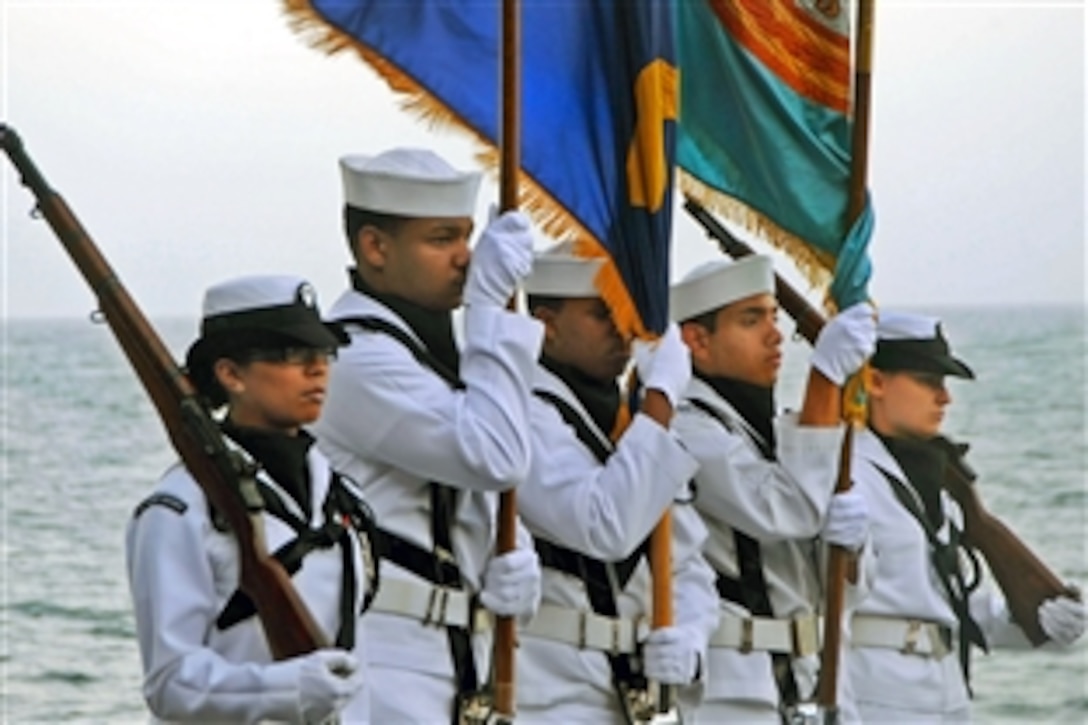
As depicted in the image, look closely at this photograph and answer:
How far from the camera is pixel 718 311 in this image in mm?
8836

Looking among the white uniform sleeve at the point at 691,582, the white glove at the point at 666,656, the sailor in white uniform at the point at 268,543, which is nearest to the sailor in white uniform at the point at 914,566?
the white uniform sleeve at the point at 691,582

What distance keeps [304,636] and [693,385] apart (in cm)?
240

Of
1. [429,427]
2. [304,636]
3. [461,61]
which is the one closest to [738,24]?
[461,61]

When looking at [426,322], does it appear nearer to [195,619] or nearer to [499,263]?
[499,263]

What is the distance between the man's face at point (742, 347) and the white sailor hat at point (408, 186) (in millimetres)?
1325

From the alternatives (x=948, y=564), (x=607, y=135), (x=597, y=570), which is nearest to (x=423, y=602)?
(x=597, y=570)

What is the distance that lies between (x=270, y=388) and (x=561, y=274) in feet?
5.30

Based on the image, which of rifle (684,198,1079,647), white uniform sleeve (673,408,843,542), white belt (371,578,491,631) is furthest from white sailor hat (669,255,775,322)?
white belt (371,578,491,631)

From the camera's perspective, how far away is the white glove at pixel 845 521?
8.66 m

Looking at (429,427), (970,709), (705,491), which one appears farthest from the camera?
(970,709)

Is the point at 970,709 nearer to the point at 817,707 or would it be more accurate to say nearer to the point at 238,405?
the point at 817,707

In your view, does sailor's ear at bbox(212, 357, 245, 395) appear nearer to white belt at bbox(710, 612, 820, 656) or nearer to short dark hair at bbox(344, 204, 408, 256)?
short dark hair at bbox(344, 204, 408, 256)

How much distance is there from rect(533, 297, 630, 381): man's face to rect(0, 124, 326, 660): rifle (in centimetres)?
175

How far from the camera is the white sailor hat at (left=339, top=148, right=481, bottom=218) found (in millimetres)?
7609
